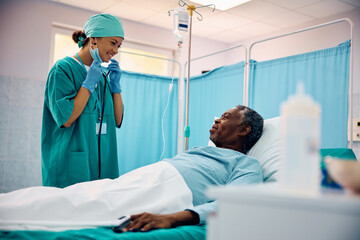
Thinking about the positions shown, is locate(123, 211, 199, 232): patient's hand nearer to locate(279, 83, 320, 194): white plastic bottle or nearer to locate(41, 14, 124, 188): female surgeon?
locate(279, 83, 320, 194): white plastic bottle

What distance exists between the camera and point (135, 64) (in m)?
4.68

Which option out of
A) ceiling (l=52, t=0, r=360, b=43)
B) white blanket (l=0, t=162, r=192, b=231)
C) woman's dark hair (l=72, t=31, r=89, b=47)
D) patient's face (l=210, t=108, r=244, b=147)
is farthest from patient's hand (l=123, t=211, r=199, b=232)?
ceiling (l=52, t=0, r=360, b=43)

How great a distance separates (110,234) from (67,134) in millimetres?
902

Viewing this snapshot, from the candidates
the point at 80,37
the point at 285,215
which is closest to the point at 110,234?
the point at 285,215

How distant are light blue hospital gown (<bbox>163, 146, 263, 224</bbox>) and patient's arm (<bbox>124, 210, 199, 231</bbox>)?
0.20m

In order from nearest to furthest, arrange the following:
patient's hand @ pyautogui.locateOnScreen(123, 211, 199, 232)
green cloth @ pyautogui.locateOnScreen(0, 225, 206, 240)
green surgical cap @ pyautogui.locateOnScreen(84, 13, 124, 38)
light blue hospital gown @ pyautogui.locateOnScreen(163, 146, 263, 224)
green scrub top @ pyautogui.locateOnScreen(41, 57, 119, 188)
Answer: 1. green cloth @ pyautogui.locateOnScreen(0, 225, 206, 240)
2. patient's hand @ pyautogui.locateOnScreen(123, 211, 199, 232)
3. light blue hospital gown @ pyautogui.locateOnScreen(163, 146, 263, 224)
4. green scrub top @ pyautogui.locateOnScreen(41, 57, 119, 188)
5. green surgical cap @ pyautogui.locateOnScreen(84, 13, 124, 38)

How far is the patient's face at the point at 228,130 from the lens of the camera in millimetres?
2010

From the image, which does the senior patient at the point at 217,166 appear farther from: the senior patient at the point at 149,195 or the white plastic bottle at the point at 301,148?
the white plastic bottle at the point at 301,148

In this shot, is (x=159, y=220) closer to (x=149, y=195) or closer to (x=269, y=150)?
(x=149, y=195)

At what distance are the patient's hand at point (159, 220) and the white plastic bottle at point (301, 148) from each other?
65cm

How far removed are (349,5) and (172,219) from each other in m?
3.28

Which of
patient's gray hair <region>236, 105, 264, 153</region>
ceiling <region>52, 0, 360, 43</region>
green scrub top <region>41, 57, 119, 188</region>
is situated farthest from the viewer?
ceiling <region>52, 0, 360, 43</region>

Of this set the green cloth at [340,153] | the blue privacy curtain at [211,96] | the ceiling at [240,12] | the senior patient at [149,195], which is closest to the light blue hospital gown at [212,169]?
the senior patient at [149,195]

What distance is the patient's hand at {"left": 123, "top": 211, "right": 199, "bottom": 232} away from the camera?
1156 millimetres
